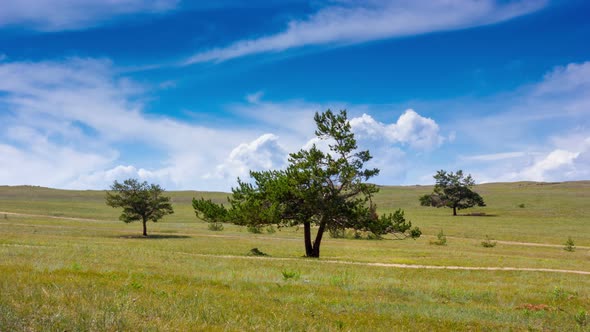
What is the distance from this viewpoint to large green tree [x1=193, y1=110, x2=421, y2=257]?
3453 centimetres

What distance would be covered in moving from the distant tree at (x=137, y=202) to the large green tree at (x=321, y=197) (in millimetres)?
30643

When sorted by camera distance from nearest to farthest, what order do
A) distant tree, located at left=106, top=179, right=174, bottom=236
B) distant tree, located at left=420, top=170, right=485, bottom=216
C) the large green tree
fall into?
the large green tree, distant tree, located at left=106, top=179, right=174, bottom=236, distant tree, located at left=420, top=170, right=485, bottom=216

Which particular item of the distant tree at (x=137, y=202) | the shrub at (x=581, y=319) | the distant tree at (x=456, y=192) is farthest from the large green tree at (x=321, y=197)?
the distant tree at (x=456, y=192)

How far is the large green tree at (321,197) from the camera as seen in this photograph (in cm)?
3453

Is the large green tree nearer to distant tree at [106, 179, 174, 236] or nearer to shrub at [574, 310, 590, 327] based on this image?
shrub at [574, 310, 590, 327]

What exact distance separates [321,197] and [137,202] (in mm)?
37578

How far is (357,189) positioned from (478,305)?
783 inches

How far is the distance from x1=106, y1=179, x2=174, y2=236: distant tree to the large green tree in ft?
101

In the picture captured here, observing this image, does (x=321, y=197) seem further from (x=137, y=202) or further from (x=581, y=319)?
(x=137, y=202)

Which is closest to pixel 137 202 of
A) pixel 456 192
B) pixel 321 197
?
pixel 321 197

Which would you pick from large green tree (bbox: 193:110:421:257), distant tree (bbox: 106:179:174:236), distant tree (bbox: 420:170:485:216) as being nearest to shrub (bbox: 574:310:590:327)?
large green tree (bbox: 193:110:421:257)

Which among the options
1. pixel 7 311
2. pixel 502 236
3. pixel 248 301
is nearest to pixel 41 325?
pixel 7 311

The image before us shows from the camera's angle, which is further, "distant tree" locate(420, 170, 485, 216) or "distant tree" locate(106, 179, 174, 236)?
"distant tree" locate(420, 170, 485, 216)

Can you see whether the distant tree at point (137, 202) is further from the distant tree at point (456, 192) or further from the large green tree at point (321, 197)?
the distant tree at point (456, 192)
